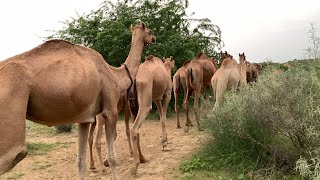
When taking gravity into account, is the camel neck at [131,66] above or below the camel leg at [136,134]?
above

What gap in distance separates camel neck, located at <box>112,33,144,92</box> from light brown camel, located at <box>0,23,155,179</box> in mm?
365

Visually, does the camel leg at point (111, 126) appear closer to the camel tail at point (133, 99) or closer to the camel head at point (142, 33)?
the camel tail at point (133, 99)

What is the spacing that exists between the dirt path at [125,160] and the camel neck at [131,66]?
197 cm

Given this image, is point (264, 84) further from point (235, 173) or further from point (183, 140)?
point (183, 140)

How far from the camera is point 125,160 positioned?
9336 mm

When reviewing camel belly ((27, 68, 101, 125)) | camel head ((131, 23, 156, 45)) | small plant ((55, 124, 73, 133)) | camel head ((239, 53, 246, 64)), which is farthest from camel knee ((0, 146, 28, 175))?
small plant ((55, 124, 73, 133))

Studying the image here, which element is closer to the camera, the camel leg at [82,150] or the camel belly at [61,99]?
the camel belly at [61,99]

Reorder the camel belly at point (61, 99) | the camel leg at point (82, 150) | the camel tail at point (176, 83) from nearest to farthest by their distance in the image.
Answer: the camel belly at point (61, 99), the camel leg at point (82, 150), the camel tail at point (176, 83)

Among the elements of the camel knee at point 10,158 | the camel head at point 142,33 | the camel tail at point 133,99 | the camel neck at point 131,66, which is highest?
the camel head at point 142,33

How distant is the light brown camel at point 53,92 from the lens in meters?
4.37

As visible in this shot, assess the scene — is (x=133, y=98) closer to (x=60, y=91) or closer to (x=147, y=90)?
(x=147, y=90)

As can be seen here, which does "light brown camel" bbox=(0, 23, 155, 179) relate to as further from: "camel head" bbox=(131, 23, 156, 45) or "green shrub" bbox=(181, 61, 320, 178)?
"green shrub" bbox=(181, 61, 320, 178)

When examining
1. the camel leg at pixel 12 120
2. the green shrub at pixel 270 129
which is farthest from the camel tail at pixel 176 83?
the camel leg at pixel 12 120

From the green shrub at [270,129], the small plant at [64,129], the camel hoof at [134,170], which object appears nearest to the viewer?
the green shrub at [270,129]
